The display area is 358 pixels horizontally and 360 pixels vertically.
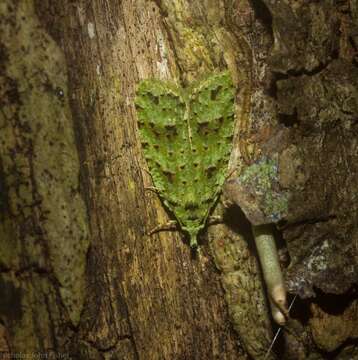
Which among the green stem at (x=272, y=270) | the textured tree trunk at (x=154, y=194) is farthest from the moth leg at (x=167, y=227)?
the green stem at (x=272, y=270)

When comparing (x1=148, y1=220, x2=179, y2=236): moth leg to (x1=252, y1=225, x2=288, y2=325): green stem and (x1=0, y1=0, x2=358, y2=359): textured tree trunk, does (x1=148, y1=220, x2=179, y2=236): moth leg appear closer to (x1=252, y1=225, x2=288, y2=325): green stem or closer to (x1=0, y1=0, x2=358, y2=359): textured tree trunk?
(x1=0, y1=0, x2=358, y2=359): textured tree trunk

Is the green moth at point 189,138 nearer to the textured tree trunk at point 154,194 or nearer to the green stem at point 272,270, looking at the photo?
Answer: the textured tree trunk at point 154,194

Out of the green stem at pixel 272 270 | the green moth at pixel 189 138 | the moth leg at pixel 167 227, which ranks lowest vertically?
the green stem at pixel 272 270

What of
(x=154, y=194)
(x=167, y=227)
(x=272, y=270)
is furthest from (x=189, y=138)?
(x=272, y=270)

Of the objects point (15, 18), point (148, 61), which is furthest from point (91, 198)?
point (15, 18)

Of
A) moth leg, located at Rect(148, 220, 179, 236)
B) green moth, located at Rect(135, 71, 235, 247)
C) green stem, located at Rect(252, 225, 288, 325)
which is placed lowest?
green stem, located at Rect(252, 225, 288, 325)

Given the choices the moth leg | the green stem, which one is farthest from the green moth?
the green stem

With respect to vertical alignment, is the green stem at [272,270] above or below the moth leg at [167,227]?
below
